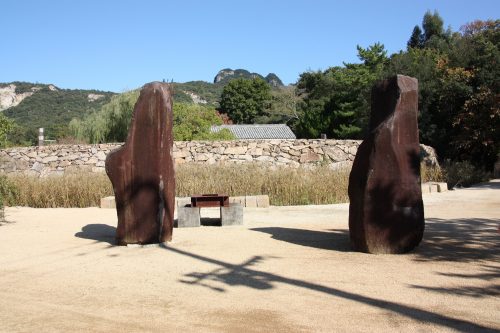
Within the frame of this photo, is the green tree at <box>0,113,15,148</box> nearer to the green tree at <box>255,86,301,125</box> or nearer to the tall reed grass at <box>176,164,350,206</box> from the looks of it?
the tall reed grass at <box>176,164,350,206</box>

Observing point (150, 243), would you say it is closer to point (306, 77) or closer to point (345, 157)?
point (345, 157)

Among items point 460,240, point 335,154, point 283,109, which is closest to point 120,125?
point 335,154

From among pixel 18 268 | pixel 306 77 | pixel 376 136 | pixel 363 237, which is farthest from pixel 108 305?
pixel 306 77

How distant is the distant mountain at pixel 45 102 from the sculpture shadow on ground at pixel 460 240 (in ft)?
135

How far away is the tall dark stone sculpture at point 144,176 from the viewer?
639 cm

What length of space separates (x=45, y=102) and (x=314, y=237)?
179ft

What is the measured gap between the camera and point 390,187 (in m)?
5.56

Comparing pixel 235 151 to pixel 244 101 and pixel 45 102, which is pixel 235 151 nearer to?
pixel 244 101

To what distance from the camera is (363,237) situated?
5652 mm

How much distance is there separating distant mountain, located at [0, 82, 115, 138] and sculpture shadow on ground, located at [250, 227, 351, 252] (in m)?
40.2

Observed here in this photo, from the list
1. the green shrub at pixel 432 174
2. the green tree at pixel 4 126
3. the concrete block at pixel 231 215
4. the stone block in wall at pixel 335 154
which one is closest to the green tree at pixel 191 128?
the stone block in wall at pixel 335 154

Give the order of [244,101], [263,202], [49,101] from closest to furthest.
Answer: [263,202] → [244,101] → [49,101]

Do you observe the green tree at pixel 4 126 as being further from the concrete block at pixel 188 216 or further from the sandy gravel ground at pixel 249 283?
the concrete block at pixel 188 216

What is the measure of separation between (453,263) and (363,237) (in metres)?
0.98
